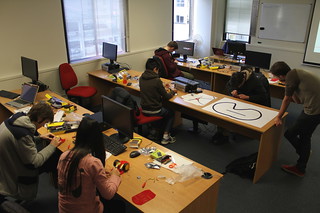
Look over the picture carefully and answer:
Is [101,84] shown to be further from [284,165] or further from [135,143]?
[284,165]

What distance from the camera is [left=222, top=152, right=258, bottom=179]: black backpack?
3301 mm

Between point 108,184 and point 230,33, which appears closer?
point 108,184

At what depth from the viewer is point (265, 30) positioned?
6.79 metres

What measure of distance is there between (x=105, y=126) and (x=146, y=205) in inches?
50.1

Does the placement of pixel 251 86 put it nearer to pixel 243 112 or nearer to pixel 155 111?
pixel 243 112

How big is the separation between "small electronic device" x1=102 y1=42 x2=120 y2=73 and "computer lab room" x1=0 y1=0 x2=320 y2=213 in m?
0.02

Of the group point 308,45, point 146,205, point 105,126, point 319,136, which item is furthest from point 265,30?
point 146,205

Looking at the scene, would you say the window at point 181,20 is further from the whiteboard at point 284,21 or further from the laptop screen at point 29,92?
the laptop screen at point 29,92

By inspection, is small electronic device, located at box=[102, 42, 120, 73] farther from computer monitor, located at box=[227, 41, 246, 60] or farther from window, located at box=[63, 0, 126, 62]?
computer monitor, located at box=[227, 41, 246, 60]

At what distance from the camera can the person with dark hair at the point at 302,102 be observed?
293 centimetres

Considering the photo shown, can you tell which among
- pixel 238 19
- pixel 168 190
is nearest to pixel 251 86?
pixel 168 190

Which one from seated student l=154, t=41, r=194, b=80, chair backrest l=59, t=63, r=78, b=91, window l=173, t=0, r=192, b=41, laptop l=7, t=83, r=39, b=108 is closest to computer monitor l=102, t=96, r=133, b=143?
laptop l=7, t=83, r=39, b=108

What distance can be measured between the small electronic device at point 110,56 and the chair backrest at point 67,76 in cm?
69

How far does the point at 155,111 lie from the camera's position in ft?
12.7
